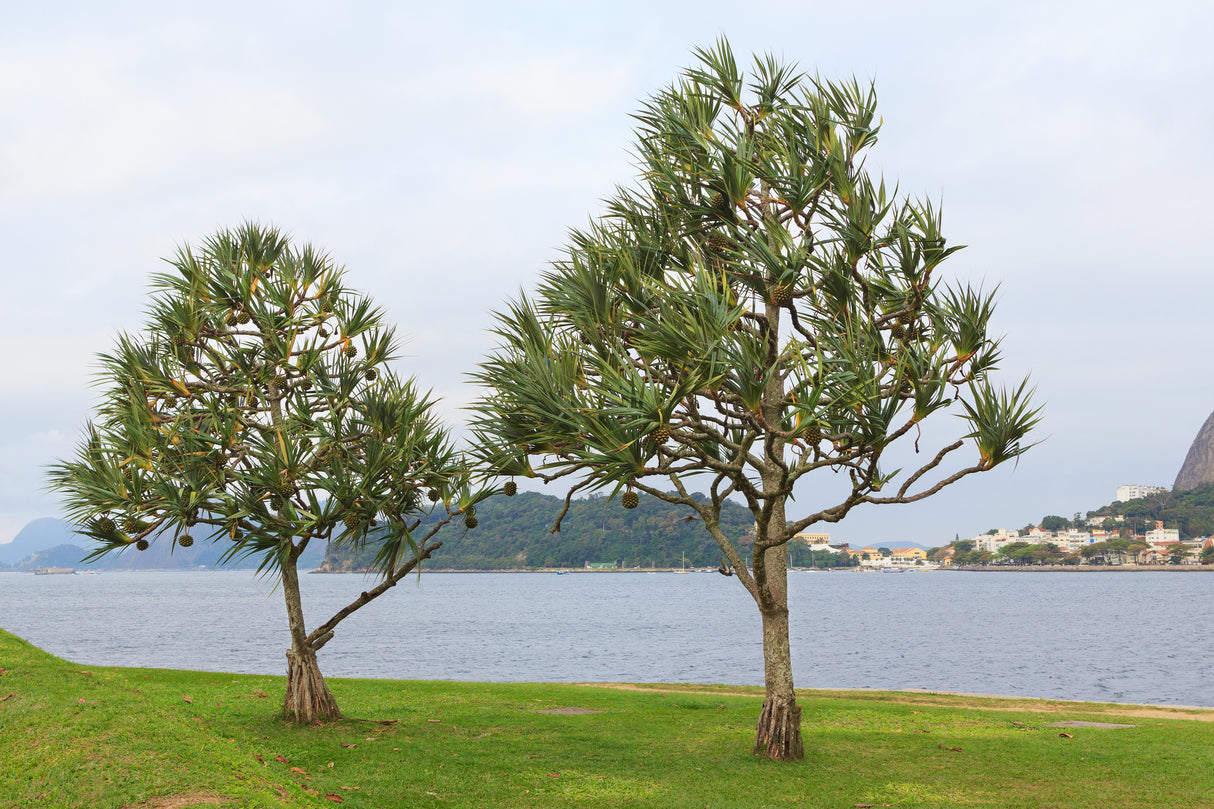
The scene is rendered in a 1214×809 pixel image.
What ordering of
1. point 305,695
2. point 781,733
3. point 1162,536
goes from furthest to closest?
point 1162,536 → point 305,695 → point 781,733

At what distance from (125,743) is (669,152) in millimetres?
9746

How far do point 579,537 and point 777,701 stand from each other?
557ft

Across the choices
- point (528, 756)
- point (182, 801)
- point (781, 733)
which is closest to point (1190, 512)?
point (781, 733)

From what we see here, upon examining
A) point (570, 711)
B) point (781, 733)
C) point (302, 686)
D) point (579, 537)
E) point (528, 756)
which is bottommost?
point (570, 711)

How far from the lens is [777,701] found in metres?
12.5

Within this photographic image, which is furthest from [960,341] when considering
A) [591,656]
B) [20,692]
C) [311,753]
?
[591,656]

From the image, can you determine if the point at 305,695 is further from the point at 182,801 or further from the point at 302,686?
the point at 182,801

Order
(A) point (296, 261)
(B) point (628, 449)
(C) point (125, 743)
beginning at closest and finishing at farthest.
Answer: (C) point (125, 743), (B) point (628, 449), (A) point (296, 261)

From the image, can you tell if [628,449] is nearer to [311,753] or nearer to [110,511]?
[311,753]

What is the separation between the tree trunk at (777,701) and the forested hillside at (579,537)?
15751 centimetres

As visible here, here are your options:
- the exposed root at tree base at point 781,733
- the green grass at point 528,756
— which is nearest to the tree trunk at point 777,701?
the exposed root at tree base at point 781,733

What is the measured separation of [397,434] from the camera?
1369 cm

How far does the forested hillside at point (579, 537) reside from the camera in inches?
6919

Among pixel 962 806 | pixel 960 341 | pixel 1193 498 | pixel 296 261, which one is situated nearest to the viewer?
pixel 962 806
